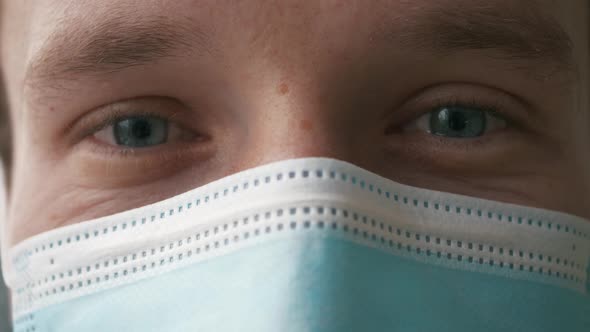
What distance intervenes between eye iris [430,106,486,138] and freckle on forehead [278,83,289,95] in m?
0.26

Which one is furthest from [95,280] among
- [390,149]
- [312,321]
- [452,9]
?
[452,9]

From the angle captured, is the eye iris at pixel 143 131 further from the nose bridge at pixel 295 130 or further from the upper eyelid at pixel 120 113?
the nose bridge at pixel 295 130

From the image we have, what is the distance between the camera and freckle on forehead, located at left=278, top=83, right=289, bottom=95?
3.07 ft

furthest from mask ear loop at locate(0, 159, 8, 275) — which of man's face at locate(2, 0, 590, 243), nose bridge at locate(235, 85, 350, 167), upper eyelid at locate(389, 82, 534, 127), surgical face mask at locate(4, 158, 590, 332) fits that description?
upper eyelid at locate(389, 82, 534, 127)

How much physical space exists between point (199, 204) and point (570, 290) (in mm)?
541

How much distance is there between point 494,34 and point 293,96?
0.99ft

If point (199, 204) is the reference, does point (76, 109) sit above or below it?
above

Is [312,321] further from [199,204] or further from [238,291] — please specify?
[199,204]

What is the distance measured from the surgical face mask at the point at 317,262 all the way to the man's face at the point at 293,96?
5 cm

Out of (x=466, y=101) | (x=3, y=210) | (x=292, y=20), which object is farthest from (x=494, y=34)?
(x=3, y=210)

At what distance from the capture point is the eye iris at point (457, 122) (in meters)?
1.07

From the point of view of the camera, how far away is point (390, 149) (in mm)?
1022

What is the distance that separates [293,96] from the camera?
36.8 inches

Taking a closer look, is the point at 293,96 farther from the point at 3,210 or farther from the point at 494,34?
the point at 3,210
